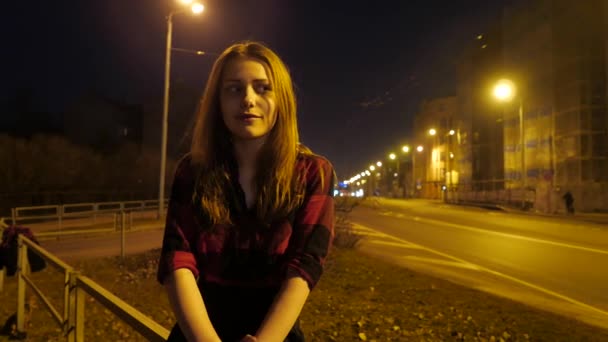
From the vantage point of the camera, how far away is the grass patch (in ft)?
17.5

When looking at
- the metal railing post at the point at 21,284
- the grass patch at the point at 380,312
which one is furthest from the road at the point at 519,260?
the metal railing post at the point at 21,284

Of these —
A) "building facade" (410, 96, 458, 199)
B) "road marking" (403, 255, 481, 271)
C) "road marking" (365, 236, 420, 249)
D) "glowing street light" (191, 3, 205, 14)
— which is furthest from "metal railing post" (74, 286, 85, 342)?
"building facade" (410, 96, 458, 199)

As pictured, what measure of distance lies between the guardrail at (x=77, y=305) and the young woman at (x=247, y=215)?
1.63 feet

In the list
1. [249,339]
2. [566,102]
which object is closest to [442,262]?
[249,339]

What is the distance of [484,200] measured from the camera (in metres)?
46.8

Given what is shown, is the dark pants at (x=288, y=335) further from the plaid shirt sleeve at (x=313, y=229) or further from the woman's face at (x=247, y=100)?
the woman's face at (x=247, y=100)

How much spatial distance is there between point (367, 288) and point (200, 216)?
21.5 ft

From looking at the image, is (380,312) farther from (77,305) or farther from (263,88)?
(263,88)

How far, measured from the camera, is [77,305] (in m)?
3.93

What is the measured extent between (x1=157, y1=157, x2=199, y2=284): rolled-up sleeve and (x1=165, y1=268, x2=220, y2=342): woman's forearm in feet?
0.09

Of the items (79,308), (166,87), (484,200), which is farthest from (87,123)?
(79,308)

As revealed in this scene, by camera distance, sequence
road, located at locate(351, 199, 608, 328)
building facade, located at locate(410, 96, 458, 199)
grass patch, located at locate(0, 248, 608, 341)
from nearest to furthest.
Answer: grass patch, located at locate(0, 248, 608, 341) → road, located at locate(351, 199, 608, 328) → building facade, located at locate(410, 96, 458, 199)

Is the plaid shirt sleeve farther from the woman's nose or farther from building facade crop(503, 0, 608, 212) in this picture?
building facade crop(503, 0, 608, 212)

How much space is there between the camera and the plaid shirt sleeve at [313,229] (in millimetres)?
1673
